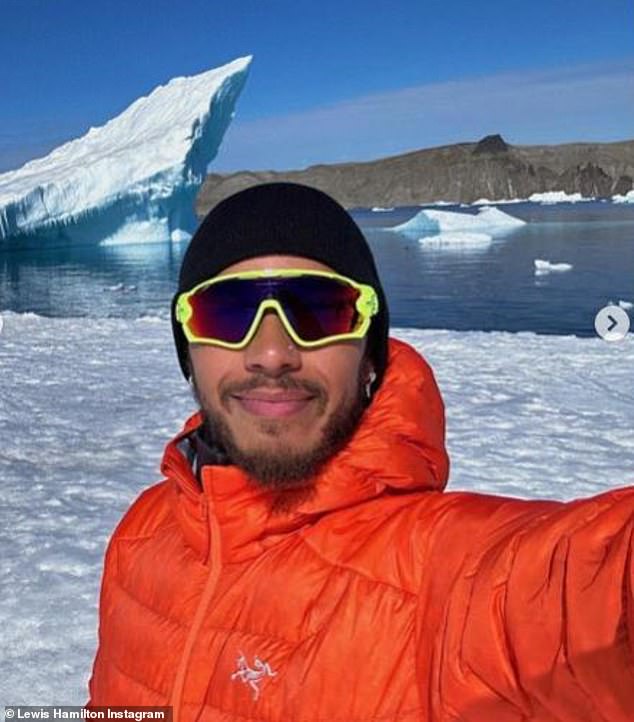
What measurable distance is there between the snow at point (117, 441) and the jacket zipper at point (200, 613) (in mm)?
1254

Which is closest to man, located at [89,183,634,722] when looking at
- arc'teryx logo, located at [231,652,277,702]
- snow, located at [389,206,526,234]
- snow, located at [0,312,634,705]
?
arc'teryx logo, located at [231,652,277,702]

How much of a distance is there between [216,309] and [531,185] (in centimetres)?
13898

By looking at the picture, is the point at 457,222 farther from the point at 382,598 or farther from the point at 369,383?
the point at 382,598

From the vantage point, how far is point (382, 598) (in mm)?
1054

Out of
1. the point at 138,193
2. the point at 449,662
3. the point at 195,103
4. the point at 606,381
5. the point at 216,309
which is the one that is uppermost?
the point at 195,103

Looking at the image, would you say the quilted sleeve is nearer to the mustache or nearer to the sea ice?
the mustache

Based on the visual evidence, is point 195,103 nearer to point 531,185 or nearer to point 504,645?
point 504,645

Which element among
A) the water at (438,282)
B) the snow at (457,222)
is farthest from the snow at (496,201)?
the water at (438,282)

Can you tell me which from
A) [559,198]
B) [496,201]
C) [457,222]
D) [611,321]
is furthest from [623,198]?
[611,321]

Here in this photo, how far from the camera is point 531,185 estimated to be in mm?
131875

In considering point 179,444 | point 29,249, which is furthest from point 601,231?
point 179,444

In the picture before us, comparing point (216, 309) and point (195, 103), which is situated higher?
point (195, 103)

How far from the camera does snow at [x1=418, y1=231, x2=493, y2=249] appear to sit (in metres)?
40.7

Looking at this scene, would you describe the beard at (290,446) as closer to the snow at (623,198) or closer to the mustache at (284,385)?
the mustache at (284,385)
